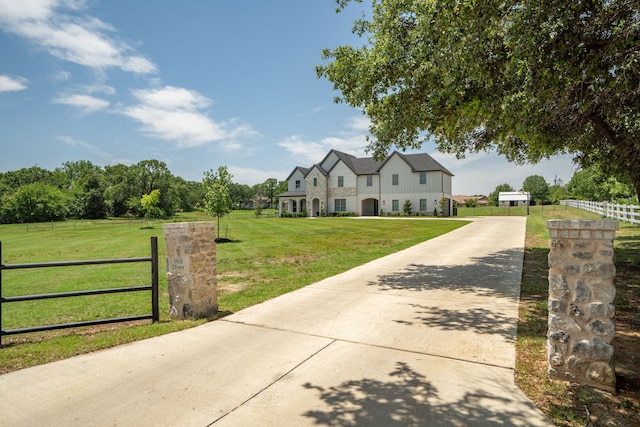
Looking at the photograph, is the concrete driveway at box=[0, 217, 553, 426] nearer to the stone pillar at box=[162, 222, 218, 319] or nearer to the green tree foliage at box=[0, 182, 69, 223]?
the stone pillar at box=[162, 222, 218, 319]

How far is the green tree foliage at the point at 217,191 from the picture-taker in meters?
21.0

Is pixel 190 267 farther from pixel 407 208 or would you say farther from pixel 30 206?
pixel 30 206

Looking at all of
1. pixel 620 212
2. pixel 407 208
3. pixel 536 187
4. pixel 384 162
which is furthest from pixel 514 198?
pixel 620 212

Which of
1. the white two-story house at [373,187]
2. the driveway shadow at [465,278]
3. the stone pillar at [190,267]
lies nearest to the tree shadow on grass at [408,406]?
the stone pillar at [190,267]

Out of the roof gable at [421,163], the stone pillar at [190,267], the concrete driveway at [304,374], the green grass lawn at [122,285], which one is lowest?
the green grass lawn at [122,285]

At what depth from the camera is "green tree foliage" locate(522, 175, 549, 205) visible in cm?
10767

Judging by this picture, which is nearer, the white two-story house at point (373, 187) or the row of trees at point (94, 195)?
the white two-story house at point (373, 187)

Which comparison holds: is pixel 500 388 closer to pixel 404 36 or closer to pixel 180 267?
pixel 180 267

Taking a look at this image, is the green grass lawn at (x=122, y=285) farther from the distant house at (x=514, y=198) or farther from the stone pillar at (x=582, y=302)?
the distant house at (x=514, y=198)

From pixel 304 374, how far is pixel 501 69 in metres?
6.83

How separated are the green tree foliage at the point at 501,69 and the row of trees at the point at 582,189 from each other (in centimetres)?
881

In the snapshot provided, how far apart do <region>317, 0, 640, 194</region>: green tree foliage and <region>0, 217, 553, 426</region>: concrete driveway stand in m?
4.26

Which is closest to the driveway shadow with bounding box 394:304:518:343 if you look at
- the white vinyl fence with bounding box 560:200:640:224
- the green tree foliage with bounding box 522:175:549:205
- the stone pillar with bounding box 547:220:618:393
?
the stone pillar with bounding box 547:220:618:393

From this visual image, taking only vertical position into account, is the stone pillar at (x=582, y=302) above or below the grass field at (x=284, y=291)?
above
